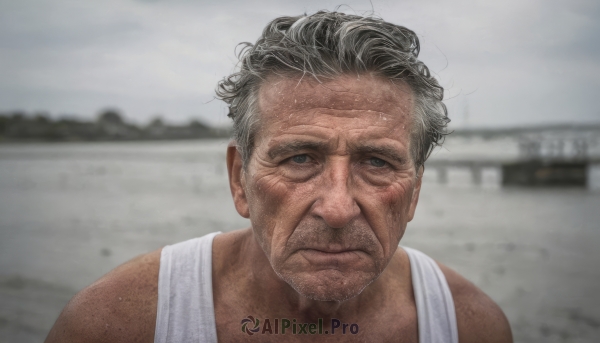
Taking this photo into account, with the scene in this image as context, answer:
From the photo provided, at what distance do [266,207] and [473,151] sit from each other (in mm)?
29409

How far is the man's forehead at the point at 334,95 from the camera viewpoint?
6.90ft

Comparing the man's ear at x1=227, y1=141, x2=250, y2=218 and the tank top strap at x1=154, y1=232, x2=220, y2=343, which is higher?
the man's ear at x1=227, y1=141, x2=250, y2=218

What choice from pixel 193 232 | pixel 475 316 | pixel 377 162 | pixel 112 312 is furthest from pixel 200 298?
pixel 193 232

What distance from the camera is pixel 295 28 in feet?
7.31

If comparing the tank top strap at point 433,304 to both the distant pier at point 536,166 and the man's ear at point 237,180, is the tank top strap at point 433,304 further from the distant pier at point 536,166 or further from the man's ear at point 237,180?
the distant pier at point 536,166

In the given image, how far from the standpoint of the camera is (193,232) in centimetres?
982

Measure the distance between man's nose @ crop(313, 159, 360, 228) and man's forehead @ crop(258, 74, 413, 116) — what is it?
29cm

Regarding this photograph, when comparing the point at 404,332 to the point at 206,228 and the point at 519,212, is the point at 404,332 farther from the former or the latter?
the point at 519,212

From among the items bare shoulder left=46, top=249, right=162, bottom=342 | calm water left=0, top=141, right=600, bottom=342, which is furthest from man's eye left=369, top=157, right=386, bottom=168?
calm water left=0, top=141, right=600, bottom=342

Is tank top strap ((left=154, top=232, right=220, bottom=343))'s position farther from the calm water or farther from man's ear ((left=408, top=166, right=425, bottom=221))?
the calm water

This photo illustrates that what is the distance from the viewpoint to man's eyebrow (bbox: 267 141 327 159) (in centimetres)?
205

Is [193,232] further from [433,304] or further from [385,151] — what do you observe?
[385,151]

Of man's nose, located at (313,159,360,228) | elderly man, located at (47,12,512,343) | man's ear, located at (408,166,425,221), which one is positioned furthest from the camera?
man's ear, located at (408,166,425,221)

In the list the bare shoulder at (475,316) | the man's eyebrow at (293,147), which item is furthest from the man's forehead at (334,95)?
the bare shoulder at (475,316)
